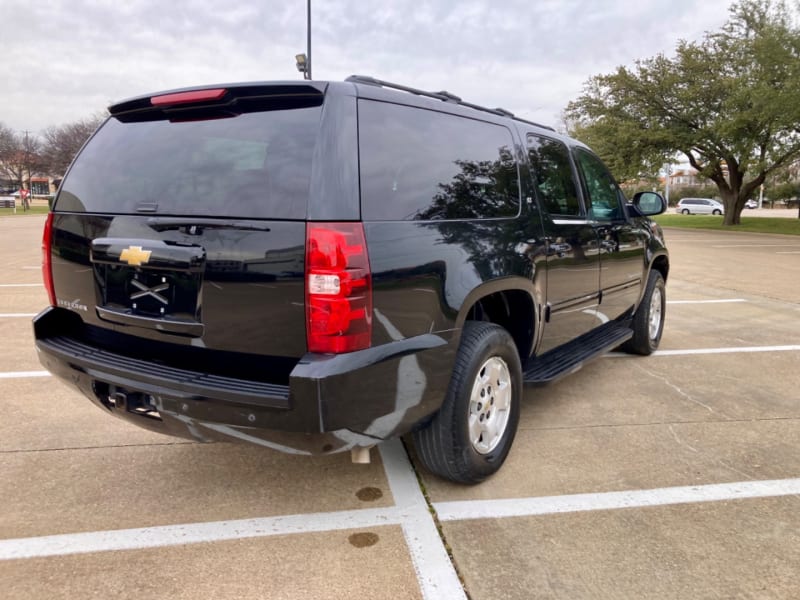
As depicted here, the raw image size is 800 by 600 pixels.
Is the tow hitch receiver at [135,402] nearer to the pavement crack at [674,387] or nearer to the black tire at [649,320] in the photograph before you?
the pavement crack at [674,387]

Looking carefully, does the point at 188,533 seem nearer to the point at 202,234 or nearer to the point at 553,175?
the point at 202,234

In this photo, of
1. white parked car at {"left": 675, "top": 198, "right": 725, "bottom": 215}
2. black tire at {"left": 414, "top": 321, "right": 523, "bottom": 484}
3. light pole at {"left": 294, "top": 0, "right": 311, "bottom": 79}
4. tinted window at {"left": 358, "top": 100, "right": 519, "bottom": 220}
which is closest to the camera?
tinted window at {"left": 358, "top": 100, "right": 519, "bottom": 220}

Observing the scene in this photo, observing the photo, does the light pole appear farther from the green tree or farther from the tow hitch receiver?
the green tree

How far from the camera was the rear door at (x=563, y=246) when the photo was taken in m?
3.54

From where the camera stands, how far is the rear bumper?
7.10 feet

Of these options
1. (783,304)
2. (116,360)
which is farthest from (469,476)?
(783,304)

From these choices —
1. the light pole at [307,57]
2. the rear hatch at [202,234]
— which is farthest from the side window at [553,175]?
the light pole at [307,57]

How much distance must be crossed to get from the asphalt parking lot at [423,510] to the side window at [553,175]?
1.36 m

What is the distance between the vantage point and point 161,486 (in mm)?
2996

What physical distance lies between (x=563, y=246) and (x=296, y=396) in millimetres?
2098

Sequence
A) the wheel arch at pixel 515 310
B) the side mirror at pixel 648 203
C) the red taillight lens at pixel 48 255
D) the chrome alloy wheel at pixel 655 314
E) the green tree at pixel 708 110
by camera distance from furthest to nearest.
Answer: the green tree at pixel 708 110 < the chrome alloy wheel at pixel 655 314 < the side mirror at pixel 648 203 < the wheel arch at pixel 515 310 < the red taillight lens at pixel 48 255

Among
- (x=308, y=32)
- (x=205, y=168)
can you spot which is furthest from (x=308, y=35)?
(x=205, y=168)

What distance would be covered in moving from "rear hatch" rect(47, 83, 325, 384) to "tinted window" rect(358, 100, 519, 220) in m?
0.26

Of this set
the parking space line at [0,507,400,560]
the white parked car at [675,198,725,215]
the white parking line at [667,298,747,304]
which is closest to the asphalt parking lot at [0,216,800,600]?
the parking space line at [0,507,400,560]
